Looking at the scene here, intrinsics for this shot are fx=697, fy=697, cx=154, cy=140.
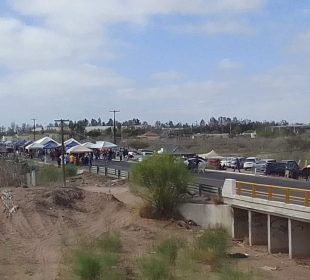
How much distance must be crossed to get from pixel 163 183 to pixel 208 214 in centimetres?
322

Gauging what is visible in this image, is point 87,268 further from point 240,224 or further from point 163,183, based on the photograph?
point 163,183

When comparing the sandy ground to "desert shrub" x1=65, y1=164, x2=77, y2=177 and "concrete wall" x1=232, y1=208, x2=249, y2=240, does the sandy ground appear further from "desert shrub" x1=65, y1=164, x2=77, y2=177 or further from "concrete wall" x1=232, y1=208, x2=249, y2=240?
"desert shrub" x1=65, y1=164, x2=77, y2=177

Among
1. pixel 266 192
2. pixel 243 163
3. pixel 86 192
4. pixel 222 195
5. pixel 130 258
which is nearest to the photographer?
pixel 130 258

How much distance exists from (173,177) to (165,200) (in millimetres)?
1334

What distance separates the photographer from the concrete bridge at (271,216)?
95.0 ft

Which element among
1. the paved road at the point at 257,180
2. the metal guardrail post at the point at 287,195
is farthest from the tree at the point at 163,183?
the metal guardrail post at the point at 287,195

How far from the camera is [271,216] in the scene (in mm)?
31344

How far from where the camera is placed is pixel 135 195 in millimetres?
39406

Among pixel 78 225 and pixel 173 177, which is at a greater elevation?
pixel 173 177

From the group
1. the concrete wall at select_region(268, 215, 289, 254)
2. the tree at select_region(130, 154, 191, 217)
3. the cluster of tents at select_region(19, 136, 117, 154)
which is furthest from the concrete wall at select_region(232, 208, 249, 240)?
the cluster of tents at select_region(19, 136, 117, 154)

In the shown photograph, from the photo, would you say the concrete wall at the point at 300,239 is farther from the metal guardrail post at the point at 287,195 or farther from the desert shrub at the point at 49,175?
the desert shrub at the point at 49,175

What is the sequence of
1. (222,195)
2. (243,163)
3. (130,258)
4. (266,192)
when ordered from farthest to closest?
1. (243,163)
2. (222,195)
3. (266,192)
4. (130,258)

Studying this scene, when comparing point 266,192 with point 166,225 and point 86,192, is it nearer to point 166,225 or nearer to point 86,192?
point 166,225

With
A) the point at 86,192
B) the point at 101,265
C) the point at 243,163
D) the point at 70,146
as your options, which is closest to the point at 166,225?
the point at 86,192
